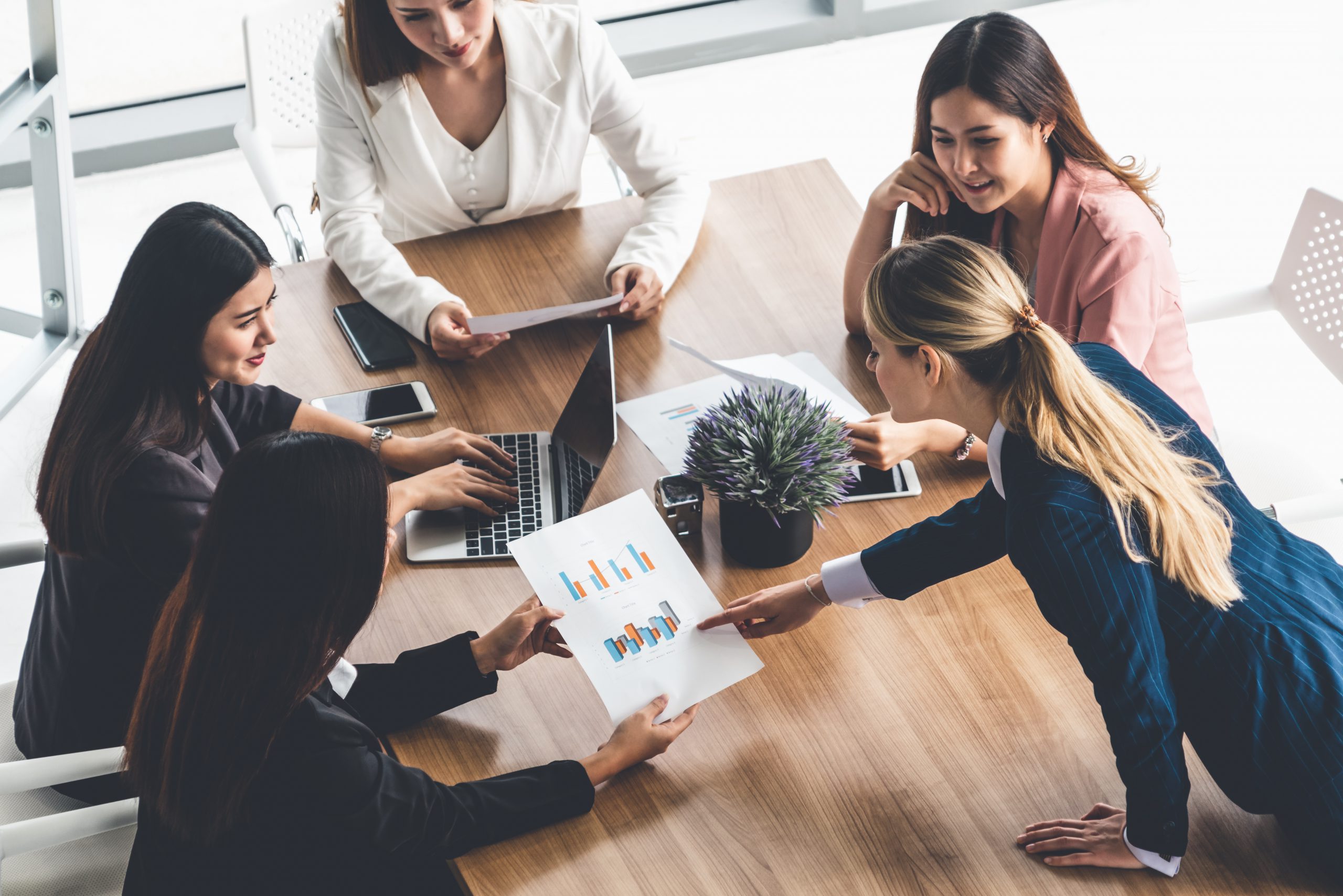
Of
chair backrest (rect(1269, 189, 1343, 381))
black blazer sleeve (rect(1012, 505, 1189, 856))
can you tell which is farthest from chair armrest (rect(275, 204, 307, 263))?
chair backrest (rect(1269, 189, 1343, 381))

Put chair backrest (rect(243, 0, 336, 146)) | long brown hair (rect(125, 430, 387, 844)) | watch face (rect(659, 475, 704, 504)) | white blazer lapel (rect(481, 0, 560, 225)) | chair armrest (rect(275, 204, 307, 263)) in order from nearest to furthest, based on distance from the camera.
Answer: long brown hair (rect(125, 430, 387, 844)) < watch face (rect(659, 475, 704, 504)) < white blazer lapel (rect(481, 0, 560, 225)) < chair armrest (rect(275, 204, 307, 263)) < chair backrest (rect(243, 0, 336, 146))

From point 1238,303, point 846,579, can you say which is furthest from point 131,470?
point 1238,303

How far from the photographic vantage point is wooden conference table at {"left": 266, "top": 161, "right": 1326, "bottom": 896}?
4.19 ft

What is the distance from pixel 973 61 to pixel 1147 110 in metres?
2.63

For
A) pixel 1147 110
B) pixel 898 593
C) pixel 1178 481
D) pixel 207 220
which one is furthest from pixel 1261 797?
pixel 1147 110

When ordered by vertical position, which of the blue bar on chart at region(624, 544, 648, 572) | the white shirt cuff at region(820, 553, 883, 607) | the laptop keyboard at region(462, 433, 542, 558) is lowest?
the laptop keyboard at region(462, 433, 542, 558)

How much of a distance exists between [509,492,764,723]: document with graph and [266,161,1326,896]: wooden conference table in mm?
42

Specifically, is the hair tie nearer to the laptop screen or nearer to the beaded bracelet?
the beaded bracelet

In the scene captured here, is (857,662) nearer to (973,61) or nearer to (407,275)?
(973,61)

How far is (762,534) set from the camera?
5.21 ft

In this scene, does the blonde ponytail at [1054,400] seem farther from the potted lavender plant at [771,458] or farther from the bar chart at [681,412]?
the bar chart at [681,412]

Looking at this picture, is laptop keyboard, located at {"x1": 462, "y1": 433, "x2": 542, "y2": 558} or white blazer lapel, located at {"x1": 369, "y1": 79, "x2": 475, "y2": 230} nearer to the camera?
laptop keyboard, located at {"x1": 462, "y1": 433, "x2": 542, "y2": 558}

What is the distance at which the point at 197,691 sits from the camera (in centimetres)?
118

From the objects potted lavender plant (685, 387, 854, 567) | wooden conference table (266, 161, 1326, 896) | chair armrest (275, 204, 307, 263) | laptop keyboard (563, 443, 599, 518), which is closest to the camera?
wooden conference table (266, 161, 1326, 896)
